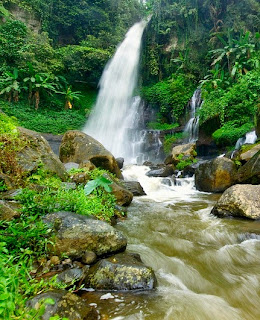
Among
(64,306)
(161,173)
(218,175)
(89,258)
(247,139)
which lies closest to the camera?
(64,306)

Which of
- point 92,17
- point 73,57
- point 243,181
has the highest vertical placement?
point 92,17

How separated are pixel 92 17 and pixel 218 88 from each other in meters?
17.8

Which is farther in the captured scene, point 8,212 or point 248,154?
point 248,154

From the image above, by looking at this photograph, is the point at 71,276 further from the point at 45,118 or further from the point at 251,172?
Result: the point at 45,118

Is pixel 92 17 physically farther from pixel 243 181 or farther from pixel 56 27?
pixel 243 181

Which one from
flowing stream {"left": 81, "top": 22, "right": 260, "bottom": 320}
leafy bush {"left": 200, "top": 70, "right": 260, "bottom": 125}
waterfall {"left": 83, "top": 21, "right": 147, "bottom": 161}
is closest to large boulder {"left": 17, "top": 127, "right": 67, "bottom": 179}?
flowing stream {"left": 81, "top": 22, "right": 260, "bottom": 320}

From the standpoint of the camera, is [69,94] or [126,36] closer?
[69,94]

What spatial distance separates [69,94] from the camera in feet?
75.4

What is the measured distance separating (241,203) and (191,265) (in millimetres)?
2532

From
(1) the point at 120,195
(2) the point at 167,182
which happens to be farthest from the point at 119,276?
(2) the point at 167,182

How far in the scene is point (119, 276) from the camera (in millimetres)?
2822

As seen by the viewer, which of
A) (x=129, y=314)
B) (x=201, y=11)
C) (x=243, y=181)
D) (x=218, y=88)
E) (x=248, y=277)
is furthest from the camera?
(x=201, y=11)

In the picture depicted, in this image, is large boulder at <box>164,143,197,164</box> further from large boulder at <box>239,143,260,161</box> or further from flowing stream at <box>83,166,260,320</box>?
flowing stream at <box>83,166,260,320</box>

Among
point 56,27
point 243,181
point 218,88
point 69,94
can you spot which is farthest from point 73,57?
point 243,181
